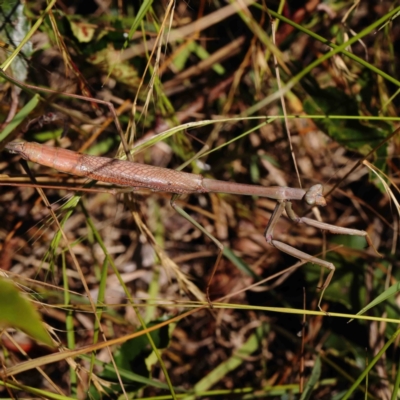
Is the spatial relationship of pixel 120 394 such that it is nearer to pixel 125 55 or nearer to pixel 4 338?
pixel 4 338

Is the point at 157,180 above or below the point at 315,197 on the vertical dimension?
above

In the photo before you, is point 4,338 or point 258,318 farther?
point 258,318

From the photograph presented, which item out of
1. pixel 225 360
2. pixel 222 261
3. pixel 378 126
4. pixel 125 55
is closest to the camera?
pixel 378 126

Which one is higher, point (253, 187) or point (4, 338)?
point (253, 187)

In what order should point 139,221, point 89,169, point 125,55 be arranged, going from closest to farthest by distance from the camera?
point 89,169, point 139,221, point 125,55

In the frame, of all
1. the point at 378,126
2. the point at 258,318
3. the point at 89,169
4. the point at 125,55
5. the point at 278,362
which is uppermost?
the point at 125,55

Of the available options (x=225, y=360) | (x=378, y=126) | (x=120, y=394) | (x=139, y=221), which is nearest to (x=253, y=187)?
(x=139, y=221)

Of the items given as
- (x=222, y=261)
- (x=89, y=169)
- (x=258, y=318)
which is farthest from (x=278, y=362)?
(x=89, y=169)
